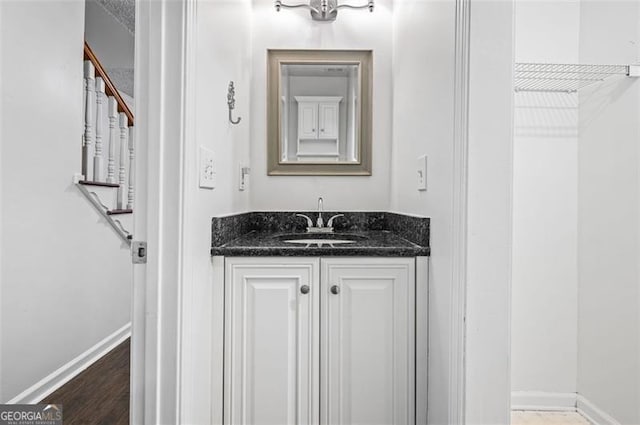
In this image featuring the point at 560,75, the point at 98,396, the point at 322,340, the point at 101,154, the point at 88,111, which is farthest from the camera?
the point at 101,154

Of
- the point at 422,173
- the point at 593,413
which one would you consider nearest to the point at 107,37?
the point at 422,173

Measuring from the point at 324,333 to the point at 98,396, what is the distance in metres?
1.43

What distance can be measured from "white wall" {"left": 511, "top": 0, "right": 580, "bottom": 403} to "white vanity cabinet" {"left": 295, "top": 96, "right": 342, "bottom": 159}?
0.95m

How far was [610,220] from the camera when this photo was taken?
177 centimetres

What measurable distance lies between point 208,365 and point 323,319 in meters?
0.43

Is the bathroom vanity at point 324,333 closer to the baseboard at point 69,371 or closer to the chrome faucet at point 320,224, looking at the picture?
the chrome faucet at point 320,224

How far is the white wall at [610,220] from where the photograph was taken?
1.67 meters

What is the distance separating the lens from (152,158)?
1066mm

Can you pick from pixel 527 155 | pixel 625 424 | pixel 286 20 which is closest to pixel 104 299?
pixel 286 20

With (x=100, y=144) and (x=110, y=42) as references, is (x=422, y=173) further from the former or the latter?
(x=110, y=42)

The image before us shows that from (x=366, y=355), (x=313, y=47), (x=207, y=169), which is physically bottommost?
(x=366, y=355)

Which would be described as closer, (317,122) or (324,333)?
(324,333)

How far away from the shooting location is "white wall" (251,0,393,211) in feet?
7.04

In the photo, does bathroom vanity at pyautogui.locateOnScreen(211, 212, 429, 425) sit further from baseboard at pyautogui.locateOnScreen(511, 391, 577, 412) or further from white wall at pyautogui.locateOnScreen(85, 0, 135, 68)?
white wall at pyautogui.locateOnScreen(85, 0, 135, 68)
